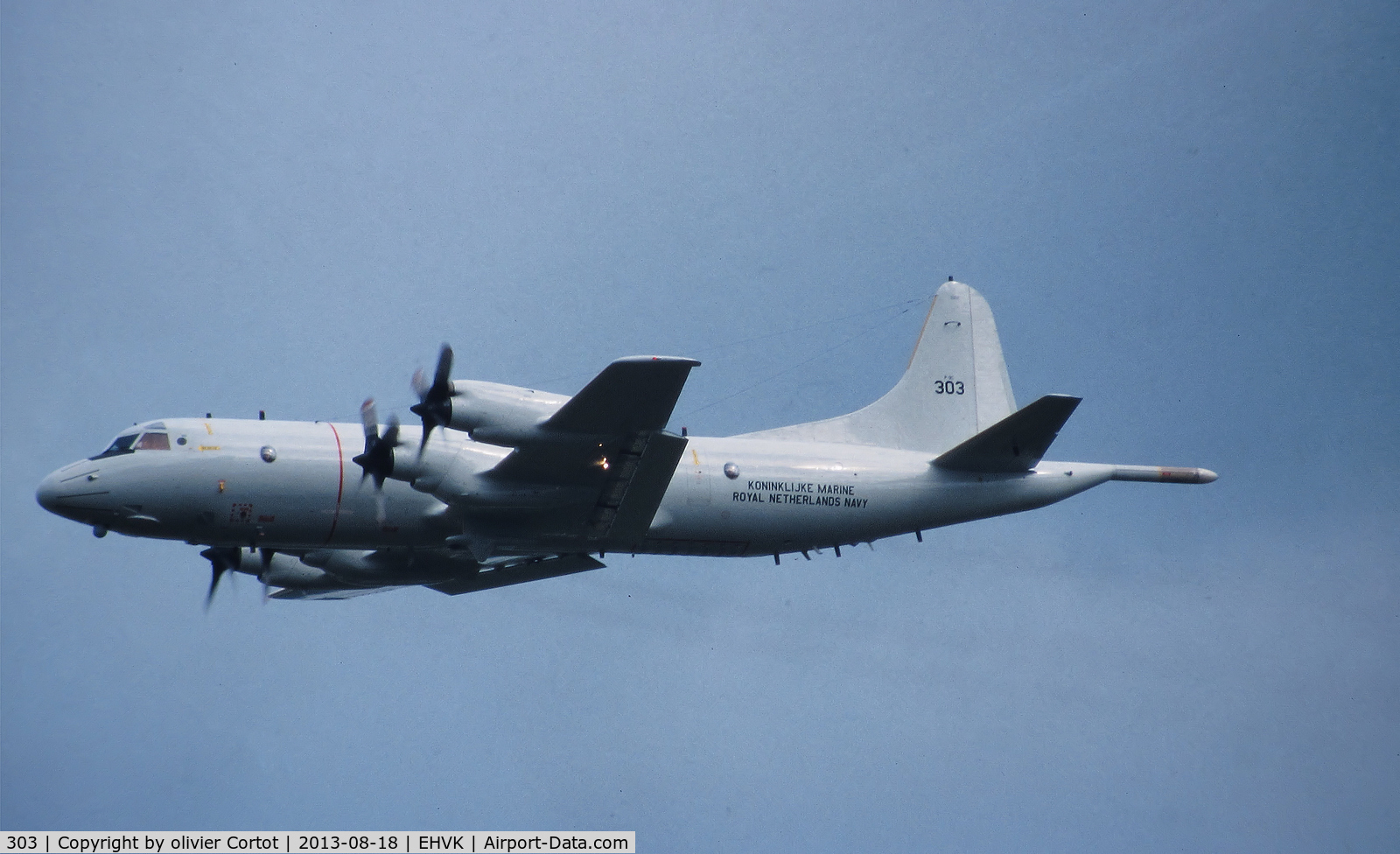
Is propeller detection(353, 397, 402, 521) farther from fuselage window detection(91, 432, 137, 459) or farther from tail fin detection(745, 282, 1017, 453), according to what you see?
tail fin detection(745, 282, 1017, 453)

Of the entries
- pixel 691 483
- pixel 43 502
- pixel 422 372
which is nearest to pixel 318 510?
pixel 422 372

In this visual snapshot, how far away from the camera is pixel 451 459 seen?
19.1m

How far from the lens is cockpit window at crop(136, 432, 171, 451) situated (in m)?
19.0

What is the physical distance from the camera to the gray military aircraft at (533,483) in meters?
18.3

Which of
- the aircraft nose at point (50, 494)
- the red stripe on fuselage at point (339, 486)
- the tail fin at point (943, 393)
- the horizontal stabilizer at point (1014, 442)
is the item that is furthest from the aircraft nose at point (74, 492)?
the horizontal stabilizer at point (1014, 442)

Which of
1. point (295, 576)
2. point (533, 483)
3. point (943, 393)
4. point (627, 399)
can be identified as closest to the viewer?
point (627, 399)

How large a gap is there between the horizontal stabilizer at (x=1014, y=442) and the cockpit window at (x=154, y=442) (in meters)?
11.9

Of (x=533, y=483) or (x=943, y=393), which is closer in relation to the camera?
(x=533, y=483)

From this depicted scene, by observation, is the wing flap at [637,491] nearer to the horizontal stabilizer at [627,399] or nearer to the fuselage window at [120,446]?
the horizontal stabilizer at [627,399]

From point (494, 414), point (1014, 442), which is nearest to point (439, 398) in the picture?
point (494, 414)

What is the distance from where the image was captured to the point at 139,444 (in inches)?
749
